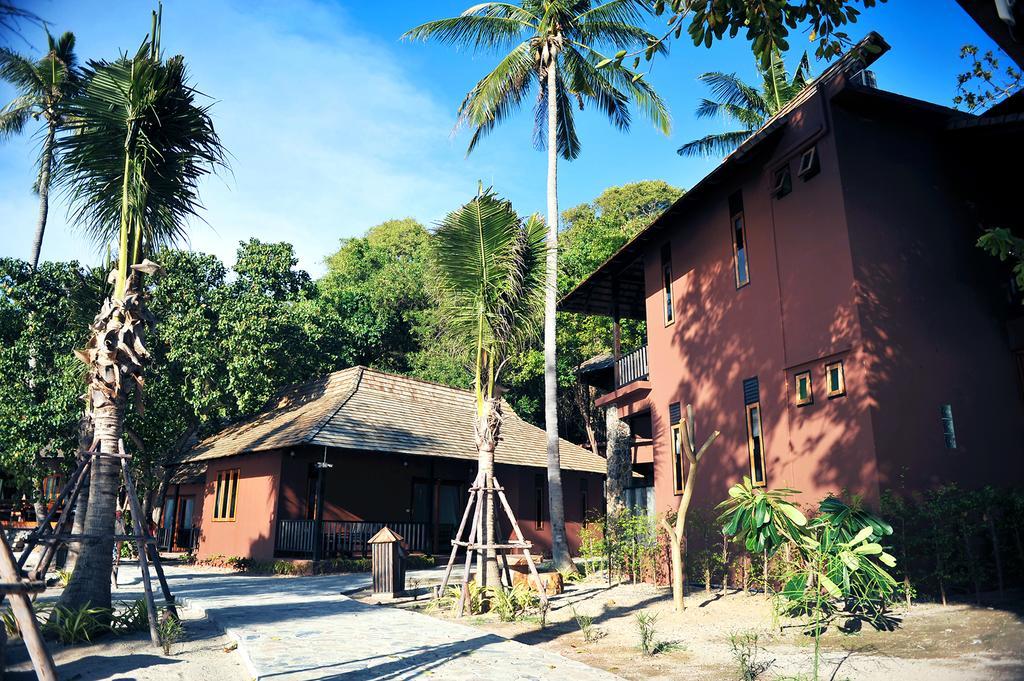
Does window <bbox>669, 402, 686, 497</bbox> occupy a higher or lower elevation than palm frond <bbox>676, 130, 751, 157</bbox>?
lower

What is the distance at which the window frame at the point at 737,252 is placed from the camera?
14.3 meters

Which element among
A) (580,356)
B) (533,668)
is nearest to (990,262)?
(533,668)

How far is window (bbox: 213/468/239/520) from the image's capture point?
71.2ft

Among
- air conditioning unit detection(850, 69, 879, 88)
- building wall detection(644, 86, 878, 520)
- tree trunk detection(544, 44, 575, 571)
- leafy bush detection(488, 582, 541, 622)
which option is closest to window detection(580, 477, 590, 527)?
tree trunk detection(544, 44, 575, 571)

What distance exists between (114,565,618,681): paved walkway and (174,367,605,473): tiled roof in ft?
22.4

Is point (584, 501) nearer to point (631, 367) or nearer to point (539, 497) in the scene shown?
point (539, 497)

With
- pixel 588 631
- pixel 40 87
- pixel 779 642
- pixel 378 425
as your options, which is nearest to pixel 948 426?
pixel 779 642

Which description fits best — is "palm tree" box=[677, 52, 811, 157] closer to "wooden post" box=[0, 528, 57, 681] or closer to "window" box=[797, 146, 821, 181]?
"window" box=[797, 146, 821, 181]

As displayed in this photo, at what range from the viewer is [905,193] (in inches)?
494

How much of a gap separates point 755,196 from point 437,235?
6.86 m

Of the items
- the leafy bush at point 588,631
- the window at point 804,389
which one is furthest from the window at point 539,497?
the leafy bush at point 588,631

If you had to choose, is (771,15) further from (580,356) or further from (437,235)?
(580,356)

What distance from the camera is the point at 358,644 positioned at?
26.2 ft

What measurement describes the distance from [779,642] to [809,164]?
8495 mm
